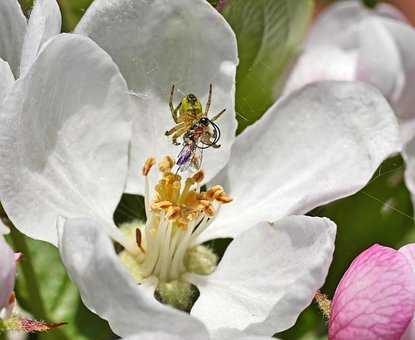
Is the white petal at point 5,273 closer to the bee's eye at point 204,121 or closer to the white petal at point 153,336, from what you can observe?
the white petal at point 153,336

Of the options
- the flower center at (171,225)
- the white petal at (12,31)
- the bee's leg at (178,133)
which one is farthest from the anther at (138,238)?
the white petal at (12,31)

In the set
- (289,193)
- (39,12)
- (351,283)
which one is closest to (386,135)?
(289,193)

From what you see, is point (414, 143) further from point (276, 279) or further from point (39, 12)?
point (39, 12)

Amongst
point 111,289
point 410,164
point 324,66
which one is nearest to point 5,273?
point 111,289

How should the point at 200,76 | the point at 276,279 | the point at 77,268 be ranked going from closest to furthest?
the point at 77,268, the point at 276,279, the point at 200,76

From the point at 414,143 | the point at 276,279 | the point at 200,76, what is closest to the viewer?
the point at 276,279

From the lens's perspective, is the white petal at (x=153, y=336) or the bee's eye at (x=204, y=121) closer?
the white petal at (x=153, y=336)
